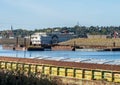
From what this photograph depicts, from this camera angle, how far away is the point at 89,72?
111 ft

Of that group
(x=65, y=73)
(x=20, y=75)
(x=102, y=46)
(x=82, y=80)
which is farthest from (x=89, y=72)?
(x=102, y=46)

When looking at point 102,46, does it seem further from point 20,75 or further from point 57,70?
point 20,75

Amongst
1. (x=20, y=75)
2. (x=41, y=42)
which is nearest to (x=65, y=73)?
(x=20, y=75)

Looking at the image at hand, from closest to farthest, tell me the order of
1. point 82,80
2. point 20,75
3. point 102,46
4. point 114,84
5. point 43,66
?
point 20,75, point 114,84, point 82,80, point 43,66, point 102,46

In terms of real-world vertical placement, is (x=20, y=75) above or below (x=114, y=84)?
above

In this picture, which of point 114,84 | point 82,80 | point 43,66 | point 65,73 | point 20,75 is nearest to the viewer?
point 20,75

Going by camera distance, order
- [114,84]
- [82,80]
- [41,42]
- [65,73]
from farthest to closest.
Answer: [41,42] → [65,73] → [82,80] → [114,84]

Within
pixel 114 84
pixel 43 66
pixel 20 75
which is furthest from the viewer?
pixel 43 66

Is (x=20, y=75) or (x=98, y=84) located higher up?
(x=20, y=75)

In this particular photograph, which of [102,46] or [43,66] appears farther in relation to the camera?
[102,46]

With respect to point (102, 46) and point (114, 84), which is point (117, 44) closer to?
point (102, 46)

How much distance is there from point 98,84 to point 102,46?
14965cm

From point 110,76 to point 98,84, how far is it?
3.54ft

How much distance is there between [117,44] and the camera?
600ft
